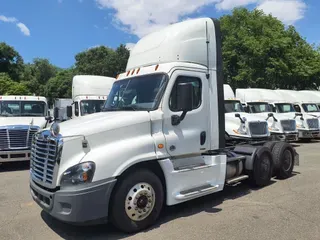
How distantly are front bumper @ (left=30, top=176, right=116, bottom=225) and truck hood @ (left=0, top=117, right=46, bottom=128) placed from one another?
21.0 ft

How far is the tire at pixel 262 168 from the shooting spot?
702cm

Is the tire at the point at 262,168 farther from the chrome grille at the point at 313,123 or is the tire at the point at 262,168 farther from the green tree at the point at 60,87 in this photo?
the green tree at the point at 60,87

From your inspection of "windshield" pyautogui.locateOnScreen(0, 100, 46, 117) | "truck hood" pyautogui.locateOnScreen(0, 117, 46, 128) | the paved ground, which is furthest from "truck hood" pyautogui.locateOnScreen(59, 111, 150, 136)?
"windshield" pyautogui.locateOnScreen(0, 100, 46, 117)

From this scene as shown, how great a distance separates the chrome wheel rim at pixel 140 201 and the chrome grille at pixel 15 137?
6.35 metres

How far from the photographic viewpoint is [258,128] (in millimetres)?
11008

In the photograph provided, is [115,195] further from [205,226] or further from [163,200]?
[205,226]

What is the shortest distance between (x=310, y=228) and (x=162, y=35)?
4.18m

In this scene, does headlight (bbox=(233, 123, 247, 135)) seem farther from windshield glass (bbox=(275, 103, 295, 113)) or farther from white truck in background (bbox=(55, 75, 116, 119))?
windshield glass (bbox=(275, 103, 295, 113))

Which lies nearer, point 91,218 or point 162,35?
point 91,218

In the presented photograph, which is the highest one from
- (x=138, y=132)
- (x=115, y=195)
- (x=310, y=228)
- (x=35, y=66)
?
(x=35, y=66)

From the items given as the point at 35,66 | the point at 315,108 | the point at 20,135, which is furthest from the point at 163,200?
the point at 35,66

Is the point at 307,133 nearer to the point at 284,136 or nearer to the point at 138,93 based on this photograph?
the point at 284,136

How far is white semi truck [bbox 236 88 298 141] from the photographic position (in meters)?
14.3

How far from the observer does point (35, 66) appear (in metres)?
67.2
